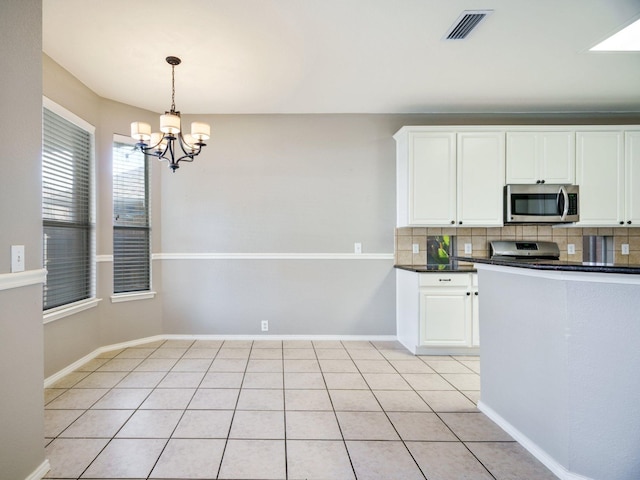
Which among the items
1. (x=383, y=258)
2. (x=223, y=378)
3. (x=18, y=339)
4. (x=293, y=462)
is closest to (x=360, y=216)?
(x=383, y=258)

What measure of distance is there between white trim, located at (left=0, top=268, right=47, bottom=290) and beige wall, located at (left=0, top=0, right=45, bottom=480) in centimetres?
1

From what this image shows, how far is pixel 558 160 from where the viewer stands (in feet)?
11.5

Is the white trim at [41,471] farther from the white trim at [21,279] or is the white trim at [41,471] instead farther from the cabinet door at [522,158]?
the cabinet door at [522,158]

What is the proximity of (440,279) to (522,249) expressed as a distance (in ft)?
3.95

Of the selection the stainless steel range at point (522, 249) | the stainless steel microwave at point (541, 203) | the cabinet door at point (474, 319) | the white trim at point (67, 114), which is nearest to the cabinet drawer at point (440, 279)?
the cabinet door at point (474, 319)

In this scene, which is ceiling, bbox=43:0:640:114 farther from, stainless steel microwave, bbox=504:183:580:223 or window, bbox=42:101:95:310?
stainless steel microwave, bbox=504:183:580:223

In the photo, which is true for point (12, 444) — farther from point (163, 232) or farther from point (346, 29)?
point (346, 29)

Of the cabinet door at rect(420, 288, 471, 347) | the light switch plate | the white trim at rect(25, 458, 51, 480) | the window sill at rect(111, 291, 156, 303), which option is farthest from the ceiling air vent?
the window sill at rect(111, 291, 156, 303)

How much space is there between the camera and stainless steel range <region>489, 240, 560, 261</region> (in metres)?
3.71

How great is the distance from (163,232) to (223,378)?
1884 mm

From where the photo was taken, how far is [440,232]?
381 centimetres

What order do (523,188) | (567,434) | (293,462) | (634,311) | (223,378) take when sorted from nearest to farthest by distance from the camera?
(634,311) < (567,434) < (293,462) < (223,378) < (523,188)

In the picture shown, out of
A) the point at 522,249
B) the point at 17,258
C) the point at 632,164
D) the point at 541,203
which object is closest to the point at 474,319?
the point at 522,249

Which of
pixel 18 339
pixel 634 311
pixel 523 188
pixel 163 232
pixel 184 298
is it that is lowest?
pixel 184 298
